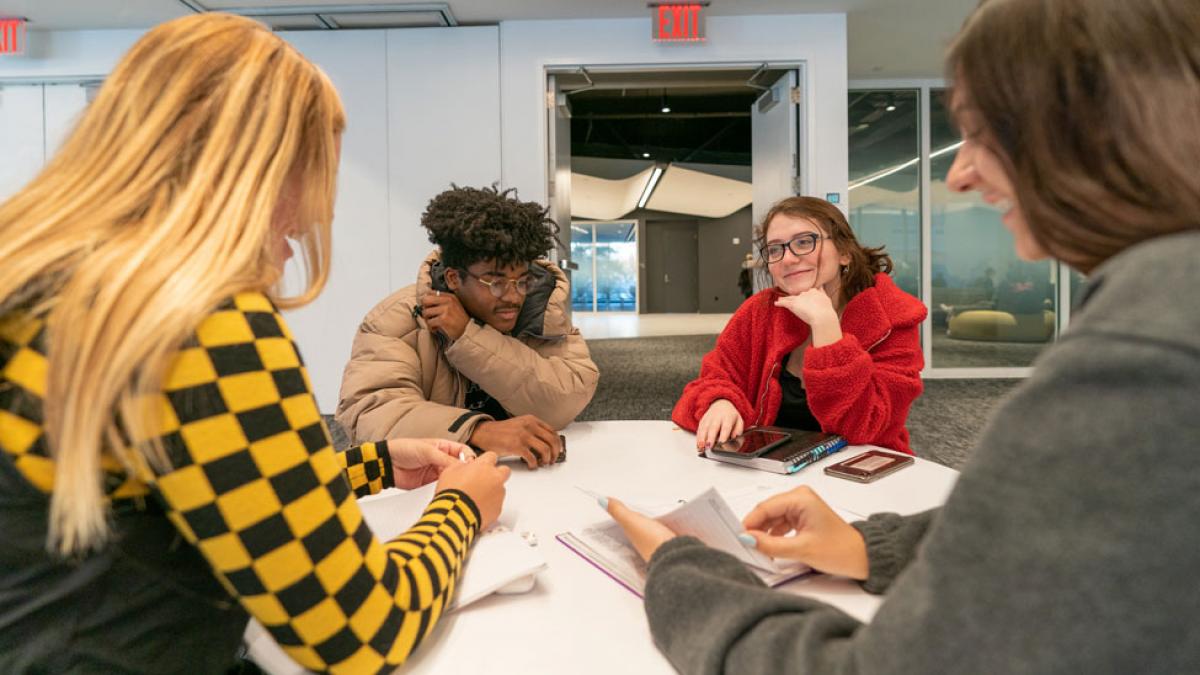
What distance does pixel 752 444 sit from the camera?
4.59ft

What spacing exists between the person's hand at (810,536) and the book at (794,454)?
0.48m

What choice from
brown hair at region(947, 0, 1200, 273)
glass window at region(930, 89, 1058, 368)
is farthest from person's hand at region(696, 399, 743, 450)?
glass window at region(930, 89, 1058, 368)

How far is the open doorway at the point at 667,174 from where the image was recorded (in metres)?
4.32

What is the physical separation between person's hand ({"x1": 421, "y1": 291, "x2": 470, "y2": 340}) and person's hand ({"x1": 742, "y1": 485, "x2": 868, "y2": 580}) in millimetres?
986

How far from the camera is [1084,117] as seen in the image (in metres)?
0.44

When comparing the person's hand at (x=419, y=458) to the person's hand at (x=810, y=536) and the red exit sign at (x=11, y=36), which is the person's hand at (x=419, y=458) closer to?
the person's hand at (x=810, y=536)

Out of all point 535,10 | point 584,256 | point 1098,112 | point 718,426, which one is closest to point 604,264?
point 584,256

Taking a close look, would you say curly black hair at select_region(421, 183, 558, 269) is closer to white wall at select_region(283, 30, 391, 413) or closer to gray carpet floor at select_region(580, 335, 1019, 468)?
gray carpet floor at select_region(580, 335, 1019, 468)

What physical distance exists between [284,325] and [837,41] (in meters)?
4.34

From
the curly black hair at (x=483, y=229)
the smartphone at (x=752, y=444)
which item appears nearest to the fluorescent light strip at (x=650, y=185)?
the curly black hair at (x=483, y=229)

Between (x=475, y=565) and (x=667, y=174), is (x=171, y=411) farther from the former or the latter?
(x=667, y=174)

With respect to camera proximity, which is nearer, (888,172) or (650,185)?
(888,172)

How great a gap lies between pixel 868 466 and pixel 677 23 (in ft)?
11.0

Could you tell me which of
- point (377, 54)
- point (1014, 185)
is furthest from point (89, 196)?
point (377, 54)
